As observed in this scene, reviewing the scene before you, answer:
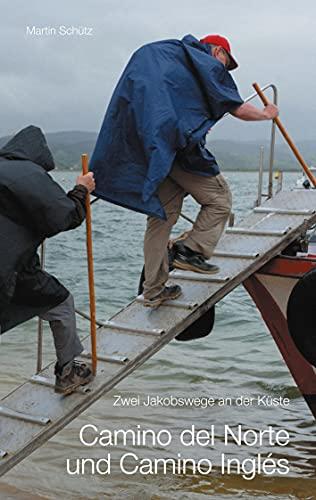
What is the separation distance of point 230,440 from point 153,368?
2876mm

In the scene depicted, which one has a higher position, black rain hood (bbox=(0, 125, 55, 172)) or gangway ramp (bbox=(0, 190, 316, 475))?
black rain hood (bbox=(0, 125, 55, 172))

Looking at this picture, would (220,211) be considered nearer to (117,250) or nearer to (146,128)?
(146,128)

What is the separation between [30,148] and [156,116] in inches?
34.0

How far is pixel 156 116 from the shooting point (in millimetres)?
4836

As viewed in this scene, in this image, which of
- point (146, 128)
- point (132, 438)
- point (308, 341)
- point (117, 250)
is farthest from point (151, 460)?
point (117, 250)

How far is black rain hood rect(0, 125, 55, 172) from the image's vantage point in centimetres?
428

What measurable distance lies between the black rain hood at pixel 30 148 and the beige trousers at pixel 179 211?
44.1 inches

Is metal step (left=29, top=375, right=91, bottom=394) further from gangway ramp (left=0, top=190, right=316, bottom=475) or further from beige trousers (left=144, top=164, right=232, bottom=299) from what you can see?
beige trousers (left=144, top=164, right=232, bottom=299)

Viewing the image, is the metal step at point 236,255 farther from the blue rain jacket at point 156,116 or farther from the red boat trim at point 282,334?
the blue rain jacket at point 156,116

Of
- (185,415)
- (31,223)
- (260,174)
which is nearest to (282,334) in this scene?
(260,174)

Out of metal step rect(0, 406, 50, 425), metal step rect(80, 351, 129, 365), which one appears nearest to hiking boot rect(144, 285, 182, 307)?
metal step rect(80, 351, 129, 365)

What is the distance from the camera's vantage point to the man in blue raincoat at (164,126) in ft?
16.0

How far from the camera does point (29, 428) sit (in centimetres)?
471

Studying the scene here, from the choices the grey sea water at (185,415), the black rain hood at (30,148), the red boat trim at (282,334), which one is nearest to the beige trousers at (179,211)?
the red boat trim at (282,334)
